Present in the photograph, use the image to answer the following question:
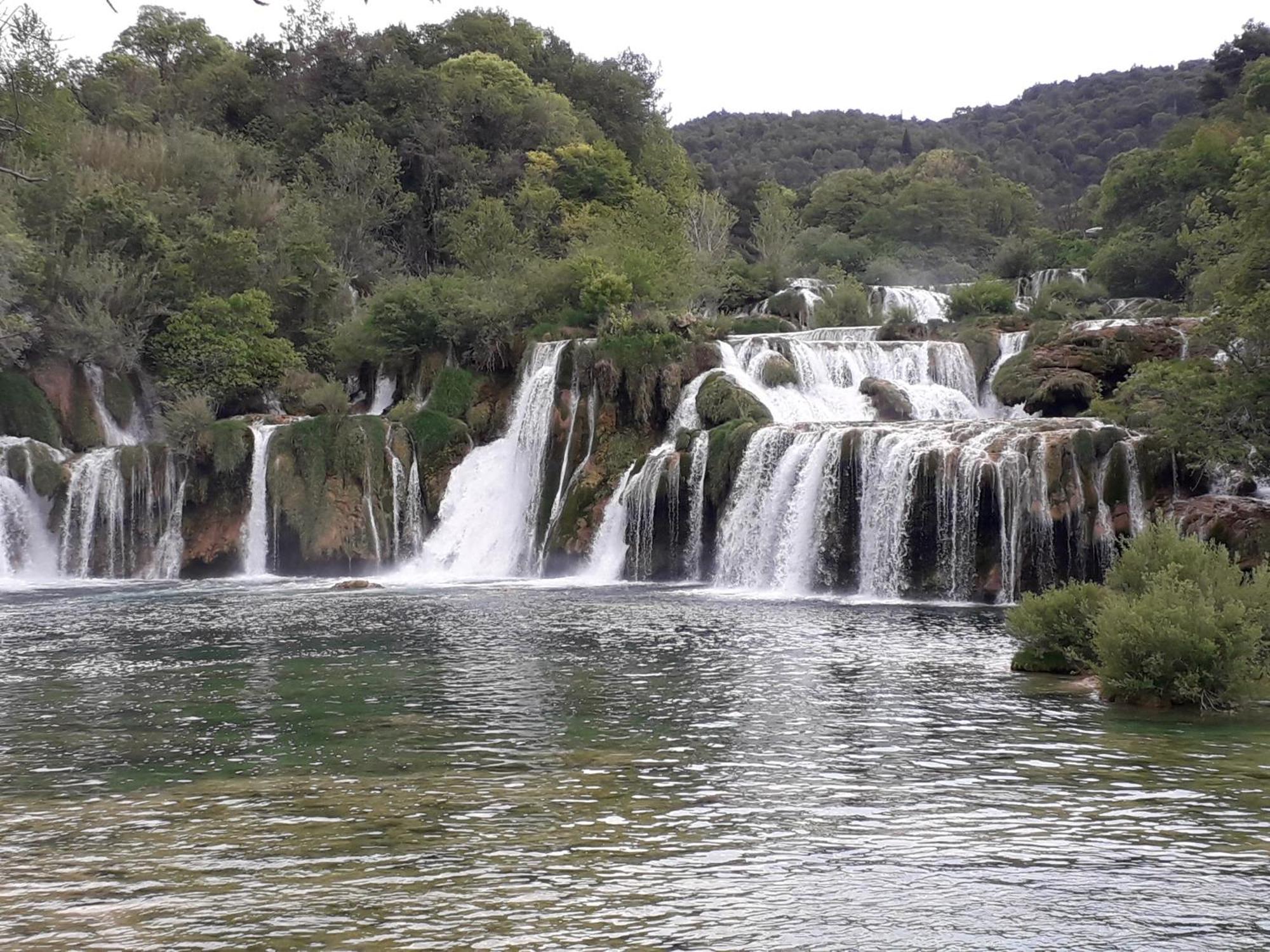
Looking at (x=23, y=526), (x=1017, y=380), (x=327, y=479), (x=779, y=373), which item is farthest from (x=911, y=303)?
(x=23, y=526)

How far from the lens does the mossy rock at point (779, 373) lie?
1540 inches

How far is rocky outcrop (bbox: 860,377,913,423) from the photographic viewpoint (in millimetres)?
37094

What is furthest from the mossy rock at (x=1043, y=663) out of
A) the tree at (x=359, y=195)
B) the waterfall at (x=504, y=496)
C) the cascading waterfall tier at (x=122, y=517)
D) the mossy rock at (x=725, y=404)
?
the tree at (x=359, y=195)

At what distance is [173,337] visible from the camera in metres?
44.9

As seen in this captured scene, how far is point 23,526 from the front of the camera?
3719cm

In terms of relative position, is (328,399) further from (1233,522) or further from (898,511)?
(1233,522)

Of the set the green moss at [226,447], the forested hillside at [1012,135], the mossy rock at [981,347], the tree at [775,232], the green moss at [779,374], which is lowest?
the green moss at [226,447]

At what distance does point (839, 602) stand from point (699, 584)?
208 inches

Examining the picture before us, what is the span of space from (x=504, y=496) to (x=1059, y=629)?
80.1 feet

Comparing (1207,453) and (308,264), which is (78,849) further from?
(308,264)

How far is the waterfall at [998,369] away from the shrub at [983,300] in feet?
24.8

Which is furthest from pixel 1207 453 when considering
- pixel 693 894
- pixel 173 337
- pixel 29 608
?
pixel 173 337

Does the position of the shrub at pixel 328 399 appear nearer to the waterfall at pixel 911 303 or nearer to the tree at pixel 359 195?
the tree at pixel 359 195

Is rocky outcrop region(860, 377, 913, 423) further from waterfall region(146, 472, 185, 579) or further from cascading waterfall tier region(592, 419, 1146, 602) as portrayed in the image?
waterfall region(146, 472, 185, 579)
